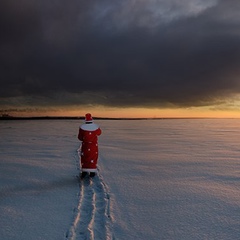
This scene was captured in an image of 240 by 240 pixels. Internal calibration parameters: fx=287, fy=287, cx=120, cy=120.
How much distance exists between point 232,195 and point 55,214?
2.90 meters

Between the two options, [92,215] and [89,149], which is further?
[89,149]

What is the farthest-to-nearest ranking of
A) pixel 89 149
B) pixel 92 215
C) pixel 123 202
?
pixel 89 149, pixel 123 202, pixel 92 215

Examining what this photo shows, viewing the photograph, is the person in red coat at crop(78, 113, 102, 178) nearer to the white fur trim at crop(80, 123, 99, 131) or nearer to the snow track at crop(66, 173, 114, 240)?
the white fur trim at crop(80, 123, 99, 131)

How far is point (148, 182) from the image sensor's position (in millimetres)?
5676

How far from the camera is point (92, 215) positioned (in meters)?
3.89

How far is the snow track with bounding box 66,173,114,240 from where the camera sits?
329 centimetres

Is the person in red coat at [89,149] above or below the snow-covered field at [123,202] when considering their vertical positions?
above

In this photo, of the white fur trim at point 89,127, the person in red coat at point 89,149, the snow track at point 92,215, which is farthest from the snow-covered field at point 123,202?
the white fur trim at point 89,127

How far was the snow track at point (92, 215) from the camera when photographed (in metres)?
3.29

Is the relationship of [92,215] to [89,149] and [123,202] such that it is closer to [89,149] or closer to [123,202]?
[123,202]

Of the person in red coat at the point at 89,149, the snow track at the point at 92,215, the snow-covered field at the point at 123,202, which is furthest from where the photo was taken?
the person in red coat at the point at 89,149

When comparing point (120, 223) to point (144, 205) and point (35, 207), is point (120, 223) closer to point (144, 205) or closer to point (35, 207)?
point (144, 205)

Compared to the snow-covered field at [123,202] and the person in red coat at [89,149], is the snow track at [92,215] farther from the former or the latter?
the person in red coat at [89,149]

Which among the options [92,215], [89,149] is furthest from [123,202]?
[89,149]
